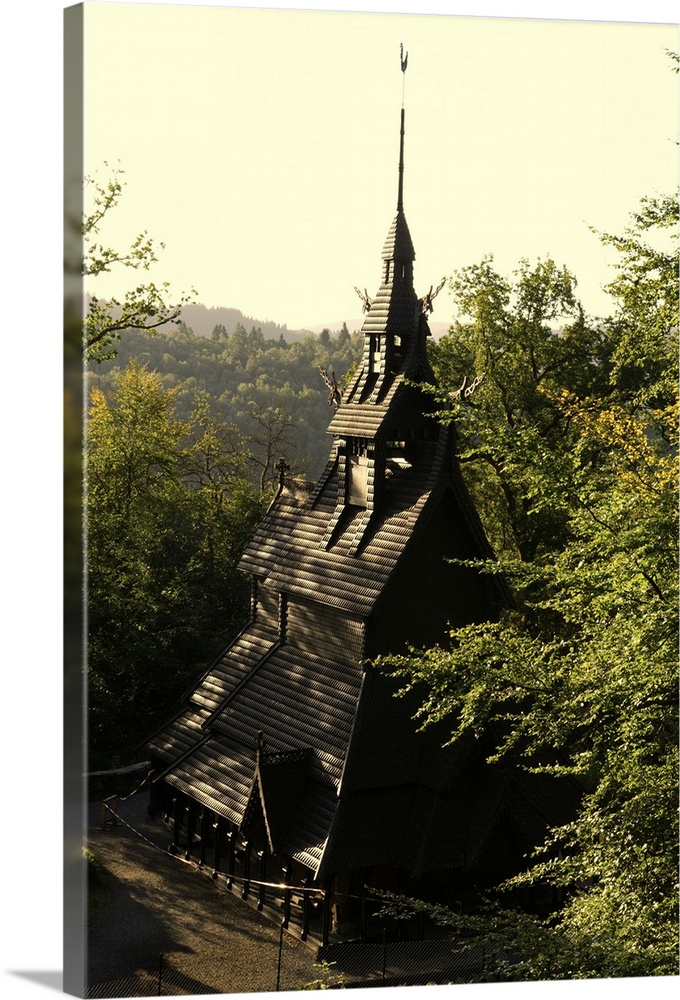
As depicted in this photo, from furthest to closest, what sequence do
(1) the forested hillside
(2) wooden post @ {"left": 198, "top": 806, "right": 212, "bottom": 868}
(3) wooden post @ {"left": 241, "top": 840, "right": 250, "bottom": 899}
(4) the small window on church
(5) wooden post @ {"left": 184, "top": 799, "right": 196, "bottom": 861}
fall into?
1. (5) wooden post @ {"left": 184, "top": 799, "right": 196, "bottom": 861}
2. (2) wooden post @ {"left": 198, "top": 806, "right": 212, "bottom": 868}
3. (4) the small window on church
4. (1) the forested hillside
5. (3) wooden post @ {"left": 241, "top": 840, "right": 250, "bottom": 899}

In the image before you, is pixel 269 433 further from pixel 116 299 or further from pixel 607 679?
pixel 607 679

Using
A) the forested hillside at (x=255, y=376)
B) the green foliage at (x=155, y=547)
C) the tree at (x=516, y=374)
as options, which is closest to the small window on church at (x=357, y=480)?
the forested hillside at (x=255, y=376)

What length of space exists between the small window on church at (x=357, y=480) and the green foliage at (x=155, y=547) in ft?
7.92

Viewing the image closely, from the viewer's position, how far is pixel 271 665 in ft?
57.9

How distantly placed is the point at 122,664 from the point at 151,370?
4.23 m

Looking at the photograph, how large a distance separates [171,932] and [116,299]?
25.2ft

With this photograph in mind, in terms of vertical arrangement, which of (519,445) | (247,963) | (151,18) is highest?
(151,18)

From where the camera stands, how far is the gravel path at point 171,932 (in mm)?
13547

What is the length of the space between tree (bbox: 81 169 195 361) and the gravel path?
654cm

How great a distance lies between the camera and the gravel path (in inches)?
533

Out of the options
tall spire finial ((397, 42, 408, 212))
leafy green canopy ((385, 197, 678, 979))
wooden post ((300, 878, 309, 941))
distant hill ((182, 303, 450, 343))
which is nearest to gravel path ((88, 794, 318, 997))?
wooden post ((300, 878, 309, 941))

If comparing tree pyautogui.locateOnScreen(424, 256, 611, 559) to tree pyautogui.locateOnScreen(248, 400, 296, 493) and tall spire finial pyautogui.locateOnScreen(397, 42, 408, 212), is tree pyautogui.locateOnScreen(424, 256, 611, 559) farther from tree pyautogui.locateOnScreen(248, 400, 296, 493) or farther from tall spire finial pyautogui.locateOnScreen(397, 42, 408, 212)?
tall spire finial pyautogui.locateOnScreen(397, 42, 408, 212)

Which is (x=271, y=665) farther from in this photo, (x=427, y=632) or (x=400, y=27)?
(x=400, y=27)

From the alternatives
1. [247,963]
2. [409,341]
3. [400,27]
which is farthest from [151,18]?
[247,963]
